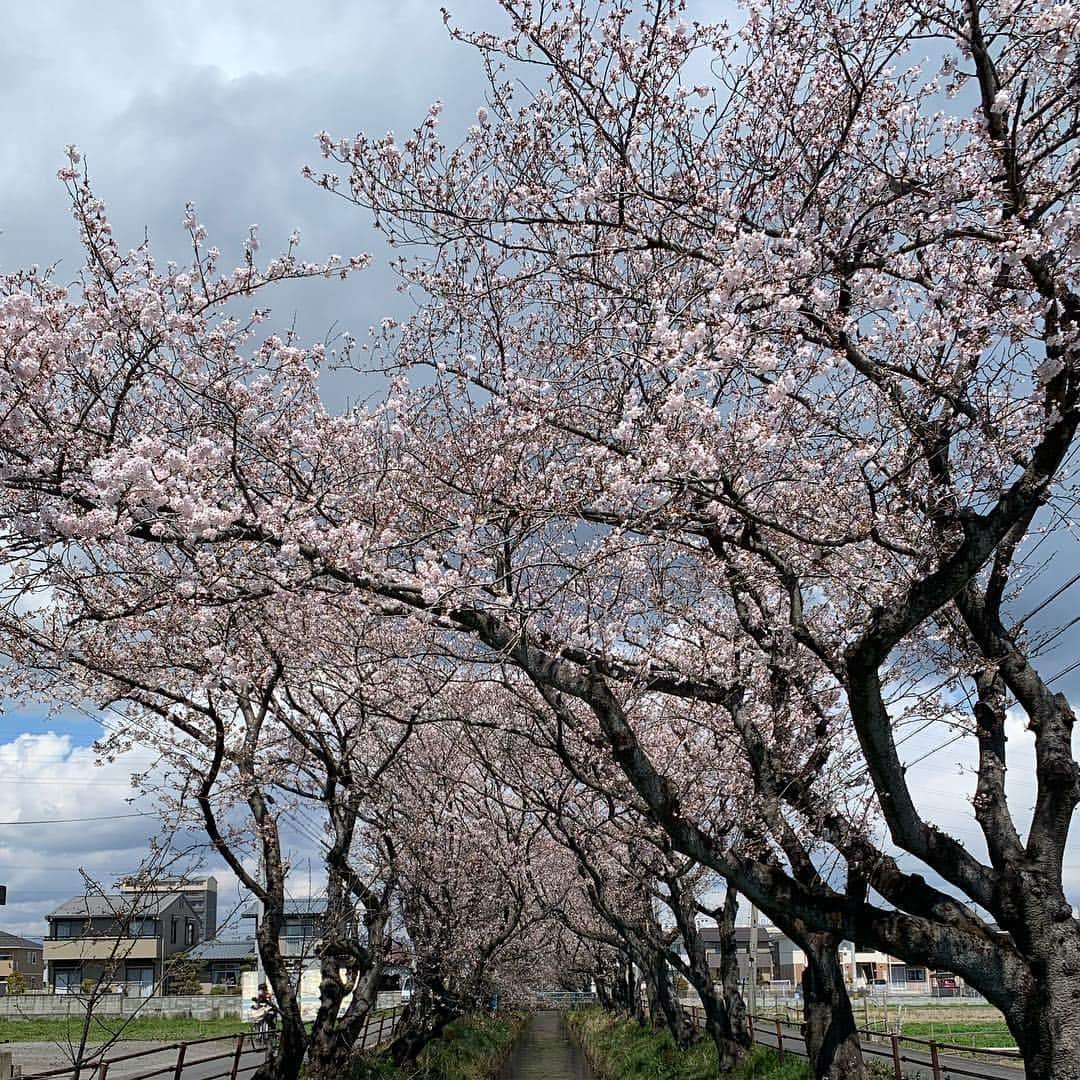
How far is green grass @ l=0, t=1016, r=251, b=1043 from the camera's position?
1226 inches

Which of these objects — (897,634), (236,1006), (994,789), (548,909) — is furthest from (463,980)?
(236,1006)

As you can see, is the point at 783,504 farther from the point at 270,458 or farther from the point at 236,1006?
the point at 236,1006

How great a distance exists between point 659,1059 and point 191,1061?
10.7 meters

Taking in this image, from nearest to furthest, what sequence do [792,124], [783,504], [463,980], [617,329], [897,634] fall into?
[897,634], [792,124], [617,329], [783,504], [463,980]

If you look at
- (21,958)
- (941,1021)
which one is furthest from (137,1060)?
(21,958)

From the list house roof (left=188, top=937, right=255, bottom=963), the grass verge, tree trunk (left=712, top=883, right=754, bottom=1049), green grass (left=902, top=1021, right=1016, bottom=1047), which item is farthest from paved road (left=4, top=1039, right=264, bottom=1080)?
house roof (left=188, top=937, right=255, bottom=963)

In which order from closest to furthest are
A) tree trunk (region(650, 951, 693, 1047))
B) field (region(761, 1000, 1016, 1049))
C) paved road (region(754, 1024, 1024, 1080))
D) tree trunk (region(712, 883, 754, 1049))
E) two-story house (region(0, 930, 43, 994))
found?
paved road (region(754, 1024, 1024, 1080)) → tree trunk (region(712, 883, 754, 1049)) → tree trunk (region(650, 951, 693, 1047)) → field (region(761, 1000, 1016, 1049)) → two-story house (region(0, 930, 43, 994))

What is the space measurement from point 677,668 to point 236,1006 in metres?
38.8

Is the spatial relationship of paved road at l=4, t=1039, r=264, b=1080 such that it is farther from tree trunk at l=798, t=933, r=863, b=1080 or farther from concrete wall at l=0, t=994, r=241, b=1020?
concrete wall at l=0, t=994, r=241, b=1020

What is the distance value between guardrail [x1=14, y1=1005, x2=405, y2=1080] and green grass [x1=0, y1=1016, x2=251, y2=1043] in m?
2.48

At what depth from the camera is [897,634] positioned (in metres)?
6.27

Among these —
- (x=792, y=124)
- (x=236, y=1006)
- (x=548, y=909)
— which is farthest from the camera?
(x=236, y=1006)

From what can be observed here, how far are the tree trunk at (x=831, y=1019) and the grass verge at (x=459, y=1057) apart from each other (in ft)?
21.2

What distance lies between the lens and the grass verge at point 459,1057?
1622 centimetres
